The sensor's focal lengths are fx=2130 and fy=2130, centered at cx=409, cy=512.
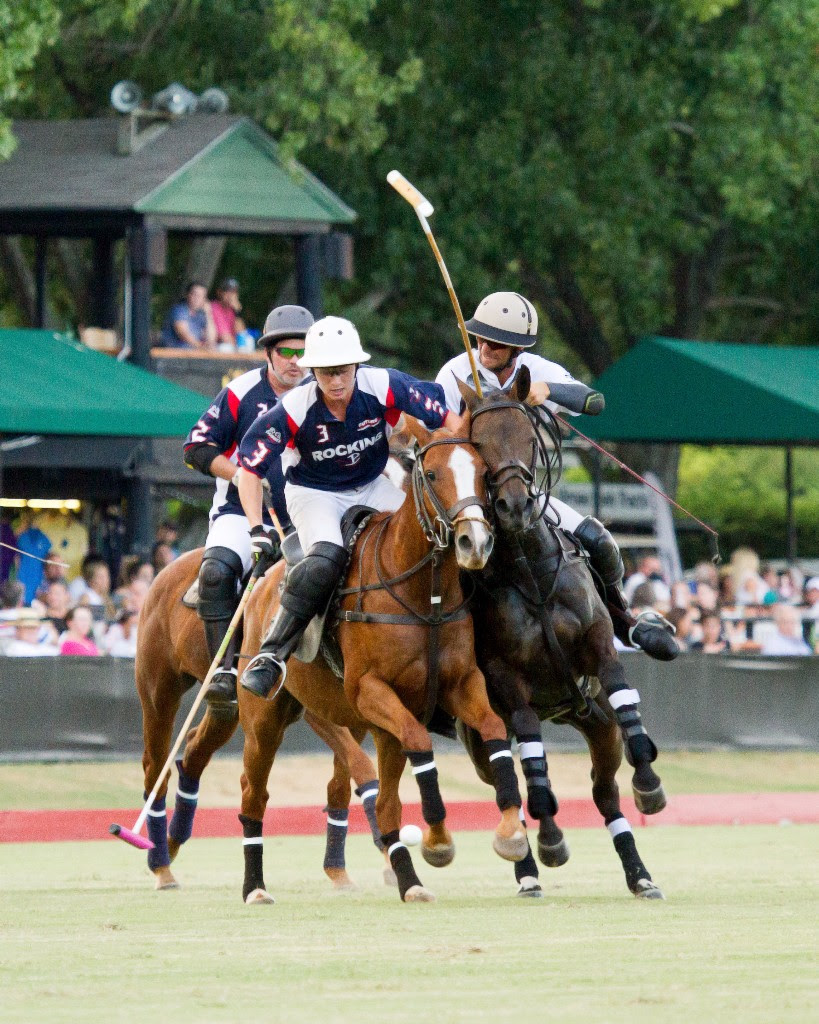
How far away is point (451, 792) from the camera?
49.0 ft

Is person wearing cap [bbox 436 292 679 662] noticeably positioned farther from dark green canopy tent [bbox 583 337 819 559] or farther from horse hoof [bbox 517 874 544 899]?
dark green canopy tent [bbox 583 337 819 559]

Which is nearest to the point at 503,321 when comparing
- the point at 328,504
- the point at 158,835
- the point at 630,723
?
the point at 328,504

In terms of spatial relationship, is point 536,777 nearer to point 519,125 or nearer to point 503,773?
point 503,773

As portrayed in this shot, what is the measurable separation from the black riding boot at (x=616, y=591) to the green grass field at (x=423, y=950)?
98 cm

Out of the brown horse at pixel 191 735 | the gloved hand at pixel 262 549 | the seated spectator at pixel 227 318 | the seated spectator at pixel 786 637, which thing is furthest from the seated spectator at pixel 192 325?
the gloved hand at pixel 262 549

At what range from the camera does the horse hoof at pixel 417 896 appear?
803 cm

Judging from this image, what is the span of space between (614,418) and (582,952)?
15.2 m

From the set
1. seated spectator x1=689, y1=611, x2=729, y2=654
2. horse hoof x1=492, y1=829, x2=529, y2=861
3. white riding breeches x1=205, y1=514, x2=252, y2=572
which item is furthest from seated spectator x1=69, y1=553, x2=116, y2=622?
horse hoof x1=492, y1=829, x2=529, y2=861

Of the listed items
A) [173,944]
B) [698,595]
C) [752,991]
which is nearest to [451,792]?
[698,595]

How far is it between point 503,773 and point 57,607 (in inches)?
303

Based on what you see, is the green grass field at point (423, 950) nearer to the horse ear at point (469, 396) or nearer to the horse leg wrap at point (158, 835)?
the horse leg wrap at point (158, 835)

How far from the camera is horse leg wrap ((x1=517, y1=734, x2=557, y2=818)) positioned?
8.12 metres

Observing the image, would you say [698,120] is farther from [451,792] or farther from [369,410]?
[369,410]

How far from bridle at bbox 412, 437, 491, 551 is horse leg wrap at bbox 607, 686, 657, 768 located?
94cm
